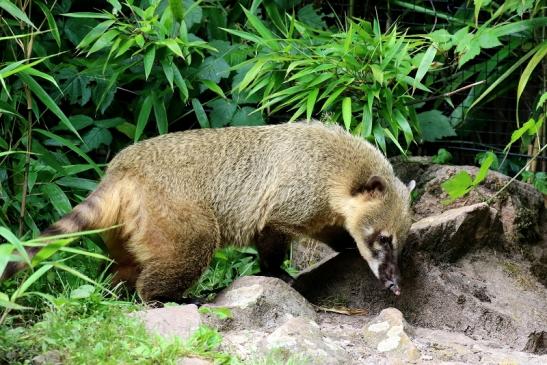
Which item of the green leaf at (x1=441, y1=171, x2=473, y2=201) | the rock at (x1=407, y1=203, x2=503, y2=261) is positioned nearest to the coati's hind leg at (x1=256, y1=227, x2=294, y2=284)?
the rock at (x1=407, y1=203, x2=503, y2=261)

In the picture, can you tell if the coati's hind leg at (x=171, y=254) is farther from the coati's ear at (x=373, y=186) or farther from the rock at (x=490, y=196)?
the rock at (x=490, y=196)

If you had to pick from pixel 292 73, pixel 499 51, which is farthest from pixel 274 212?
pixel 499 51

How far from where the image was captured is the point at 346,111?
21.4ft

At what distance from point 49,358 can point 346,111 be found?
10.2ft

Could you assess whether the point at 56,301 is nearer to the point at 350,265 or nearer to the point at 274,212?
the point at 274,212

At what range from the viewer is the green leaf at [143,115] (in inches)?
269

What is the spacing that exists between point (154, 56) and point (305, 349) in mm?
2983

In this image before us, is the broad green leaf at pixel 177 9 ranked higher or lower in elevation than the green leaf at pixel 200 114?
higher

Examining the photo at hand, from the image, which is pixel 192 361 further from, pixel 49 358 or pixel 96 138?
pixel 96 138

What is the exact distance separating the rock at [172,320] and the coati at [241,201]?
Answer: 0.72 metres

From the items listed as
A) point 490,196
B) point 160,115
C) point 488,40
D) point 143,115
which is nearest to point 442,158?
point 490,196

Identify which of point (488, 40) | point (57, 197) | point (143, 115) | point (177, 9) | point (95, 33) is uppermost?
point (177, 9)

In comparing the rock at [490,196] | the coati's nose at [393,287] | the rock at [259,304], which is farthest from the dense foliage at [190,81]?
the coati's nose at [393,287]

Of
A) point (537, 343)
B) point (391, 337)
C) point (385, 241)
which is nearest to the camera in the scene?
point (391, 337)
